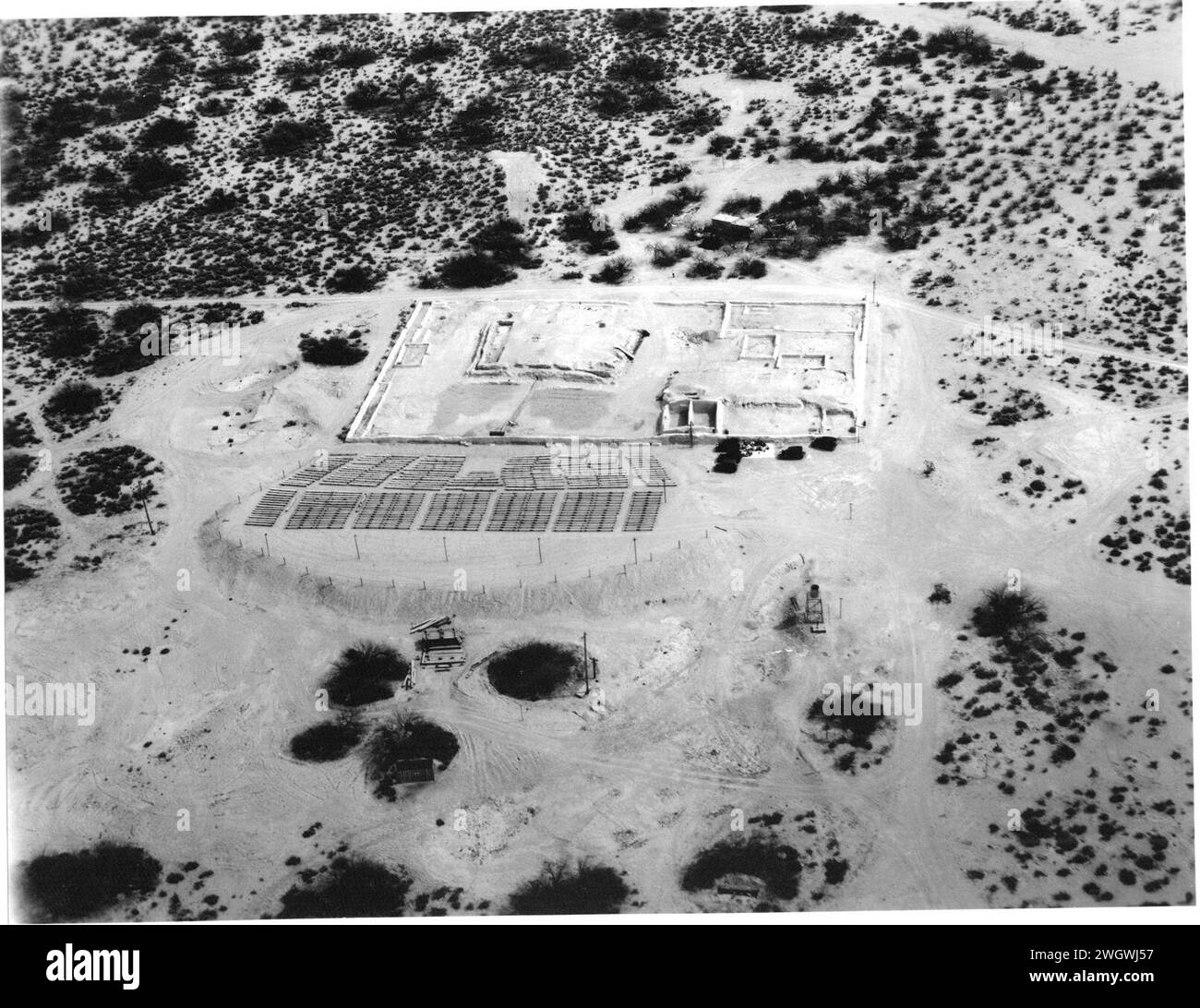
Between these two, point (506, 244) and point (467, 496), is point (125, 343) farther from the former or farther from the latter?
point (467, 496)

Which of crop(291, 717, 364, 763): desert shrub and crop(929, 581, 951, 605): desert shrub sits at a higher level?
crop(929, 581, 951, 605): desert shrub

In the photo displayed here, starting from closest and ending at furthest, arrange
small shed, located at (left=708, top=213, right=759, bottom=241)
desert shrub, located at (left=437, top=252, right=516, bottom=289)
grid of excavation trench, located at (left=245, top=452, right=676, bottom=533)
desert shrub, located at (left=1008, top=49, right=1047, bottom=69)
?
grid of excavation trench, located at (left=245, top=452, right=676, bottom=533) → desert shrub, located at (left=437, top=252, right=516, bottom=289) → small shed, located at (left=708, top=213, right=759, bottom=241) → desert shrub, located at (left=1008, top=49, right=1047, bottom=69)

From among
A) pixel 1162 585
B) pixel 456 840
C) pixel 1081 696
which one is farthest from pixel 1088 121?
pixel 456 840

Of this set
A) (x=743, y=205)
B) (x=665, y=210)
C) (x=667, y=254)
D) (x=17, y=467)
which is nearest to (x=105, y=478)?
(x=17, y=467)

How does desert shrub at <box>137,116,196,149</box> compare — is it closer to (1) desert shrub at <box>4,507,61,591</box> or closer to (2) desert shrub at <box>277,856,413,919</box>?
(1) desert shrub at <box>4,507,61,591</box>

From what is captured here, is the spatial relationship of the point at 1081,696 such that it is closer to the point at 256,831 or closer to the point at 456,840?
the point at 456,840

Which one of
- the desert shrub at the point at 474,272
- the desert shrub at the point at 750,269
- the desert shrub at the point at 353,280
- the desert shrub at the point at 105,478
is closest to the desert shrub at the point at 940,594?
the desert shrub at the point at 750,269

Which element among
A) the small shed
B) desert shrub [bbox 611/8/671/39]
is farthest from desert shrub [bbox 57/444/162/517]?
desert shrub [bbox 611/8/671/39]
